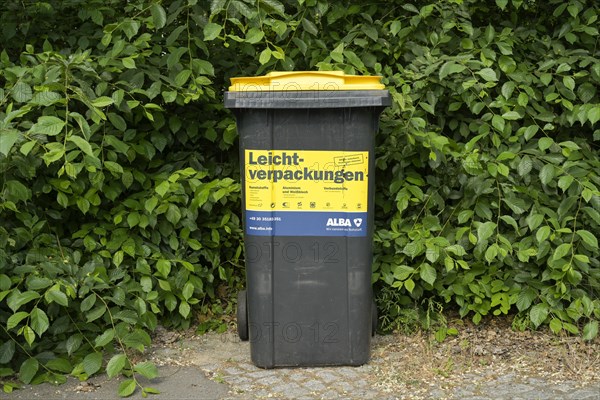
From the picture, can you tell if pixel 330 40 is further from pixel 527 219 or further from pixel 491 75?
pixel 527 219

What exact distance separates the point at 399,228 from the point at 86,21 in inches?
104

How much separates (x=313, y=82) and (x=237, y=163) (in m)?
1.40

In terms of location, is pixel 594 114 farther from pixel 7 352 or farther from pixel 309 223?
pixel 7 352

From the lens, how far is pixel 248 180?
5090 millimetres

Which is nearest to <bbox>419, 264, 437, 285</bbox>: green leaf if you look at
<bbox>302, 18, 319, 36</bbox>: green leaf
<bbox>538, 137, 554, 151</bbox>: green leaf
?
<bbox>538, 137, 554, 151</bbox>: green leaf

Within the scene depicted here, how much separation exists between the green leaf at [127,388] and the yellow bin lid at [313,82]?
1.80 m

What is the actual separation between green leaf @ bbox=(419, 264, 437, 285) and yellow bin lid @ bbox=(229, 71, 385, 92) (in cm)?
125

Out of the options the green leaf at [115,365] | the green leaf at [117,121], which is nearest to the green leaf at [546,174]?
the green leaf at [117,121]

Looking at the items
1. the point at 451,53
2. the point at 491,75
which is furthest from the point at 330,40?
the point at 491,75

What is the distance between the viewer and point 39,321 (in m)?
4.69

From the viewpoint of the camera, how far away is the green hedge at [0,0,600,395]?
516cm

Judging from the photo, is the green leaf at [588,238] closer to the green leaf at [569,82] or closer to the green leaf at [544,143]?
the green leaf at [544,143]

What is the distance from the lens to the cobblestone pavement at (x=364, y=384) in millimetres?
4840

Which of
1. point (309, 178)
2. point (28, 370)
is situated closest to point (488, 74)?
point (309, 178)
